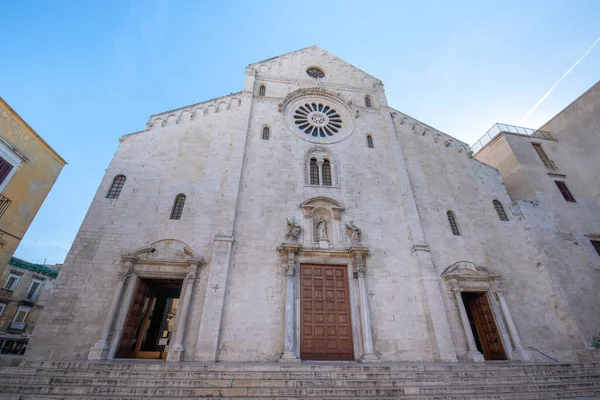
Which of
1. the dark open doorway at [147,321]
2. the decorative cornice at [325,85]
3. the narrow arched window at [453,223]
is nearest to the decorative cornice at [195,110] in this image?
the decorative cornice at [325,85]

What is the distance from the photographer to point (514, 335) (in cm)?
1108

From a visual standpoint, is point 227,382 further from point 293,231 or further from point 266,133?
point 266,133

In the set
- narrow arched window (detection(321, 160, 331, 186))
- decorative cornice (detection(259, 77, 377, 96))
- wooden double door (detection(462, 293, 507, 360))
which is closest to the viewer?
wooden double door (detection(462, 293, 507, 360))

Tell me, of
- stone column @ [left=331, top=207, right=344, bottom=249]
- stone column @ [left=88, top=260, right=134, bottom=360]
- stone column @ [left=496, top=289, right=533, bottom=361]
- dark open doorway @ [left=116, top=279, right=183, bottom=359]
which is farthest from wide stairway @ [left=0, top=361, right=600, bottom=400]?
stone column @ [left=331, top=207, right=344, bottom=249]

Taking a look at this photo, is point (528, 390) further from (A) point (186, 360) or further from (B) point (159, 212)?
(B) point (159, 212)

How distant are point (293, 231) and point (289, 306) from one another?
9.80 ft

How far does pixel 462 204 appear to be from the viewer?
14492 mm

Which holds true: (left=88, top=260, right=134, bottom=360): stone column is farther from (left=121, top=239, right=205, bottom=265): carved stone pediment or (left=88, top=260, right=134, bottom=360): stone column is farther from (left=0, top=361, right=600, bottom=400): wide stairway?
(left=0, top=361, right=600, bottom=400): wide stairway

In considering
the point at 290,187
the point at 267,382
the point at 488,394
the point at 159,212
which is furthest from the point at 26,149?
the point at 488,394

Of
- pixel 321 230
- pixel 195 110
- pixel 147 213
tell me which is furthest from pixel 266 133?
pixel 147 213

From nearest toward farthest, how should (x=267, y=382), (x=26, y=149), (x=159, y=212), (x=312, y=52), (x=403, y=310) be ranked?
(x=267, y=382)
(x=26, y=149)
(x=403, y=310)
(x=159, y=212)
(x=312, y=52)

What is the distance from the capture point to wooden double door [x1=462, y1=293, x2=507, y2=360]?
11.4 metres

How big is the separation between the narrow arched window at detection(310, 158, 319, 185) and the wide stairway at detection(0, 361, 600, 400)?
27.7 ft

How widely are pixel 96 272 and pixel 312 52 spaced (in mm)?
17892
